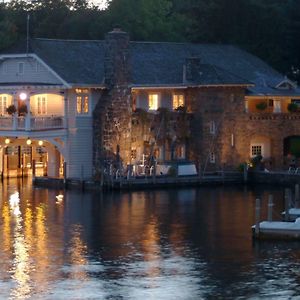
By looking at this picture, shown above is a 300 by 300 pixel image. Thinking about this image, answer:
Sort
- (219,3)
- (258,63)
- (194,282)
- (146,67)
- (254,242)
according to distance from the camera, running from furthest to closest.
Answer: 1. (219,3)
2. (258,63)
3. (146,67)
4. (254,242)
5. (194,282)

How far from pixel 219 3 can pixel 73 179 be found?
27.0 meters

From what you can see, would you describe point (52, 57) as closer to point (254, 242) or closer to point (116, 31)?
point (116, 31)

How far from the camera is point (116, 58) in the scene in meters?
70.9

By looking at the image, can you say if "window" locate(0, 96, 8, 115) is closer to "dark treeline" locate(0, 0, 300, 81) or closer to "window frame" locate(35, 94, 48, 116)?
"window frame" locate(35, 94, 48, 116)

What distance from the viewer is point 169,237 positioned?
50.6m

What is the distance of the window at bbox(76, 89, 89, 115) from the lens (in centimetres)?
7162

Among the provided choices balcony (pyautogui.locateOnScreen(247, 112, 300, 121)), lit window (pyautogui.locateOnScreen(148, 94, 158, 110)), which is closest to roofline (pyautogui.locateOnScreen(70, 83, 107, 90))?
lit window (pyautogui.locateOnScreen(148, 94, 158, 110))

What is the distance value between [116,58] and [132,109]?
3431 millimetres

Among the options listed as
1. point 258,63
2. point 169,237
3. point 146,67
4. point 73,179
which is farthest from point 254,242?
point 258,63

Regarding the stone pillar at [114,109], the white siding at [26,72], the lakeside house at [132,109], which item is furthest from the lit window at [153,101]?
the white siding at [26,72]

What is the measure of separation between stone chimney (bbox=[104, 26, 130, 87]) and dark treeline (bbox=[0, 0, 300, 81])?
21.6m

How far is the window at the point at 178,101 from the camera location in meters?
76.1

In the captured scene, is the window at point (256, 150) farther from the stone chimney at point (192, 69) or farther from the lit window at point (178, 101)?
the stone chimney at point (192, 69)

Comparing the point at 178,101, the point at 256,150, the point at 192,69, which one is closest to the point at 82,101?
the point at 178,101
